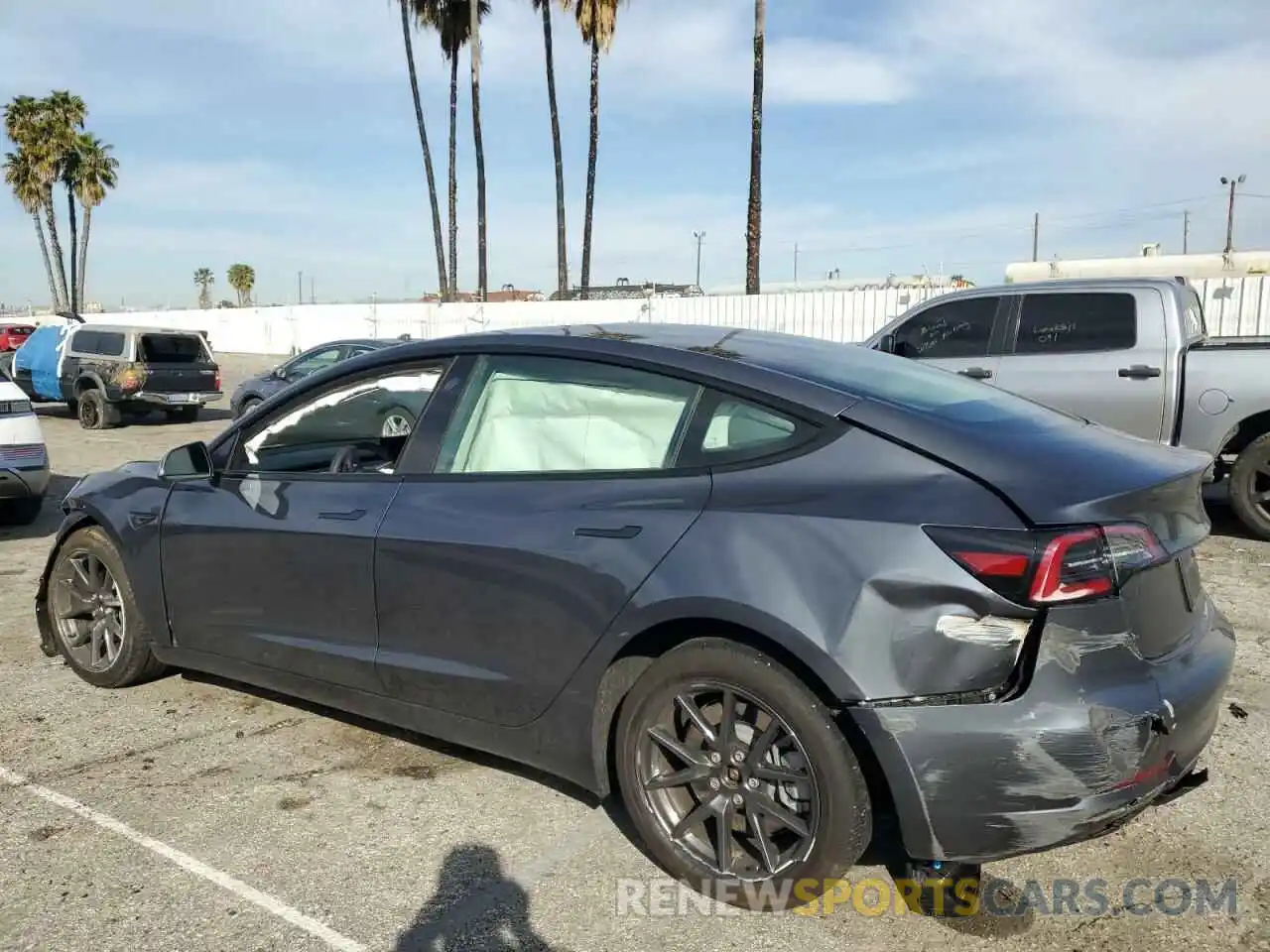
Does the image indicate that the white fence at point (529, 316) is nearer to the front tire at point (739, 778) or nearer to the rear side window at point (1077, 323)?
the rear side window at point (1077, 323)

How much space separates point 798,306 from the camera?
21641mm

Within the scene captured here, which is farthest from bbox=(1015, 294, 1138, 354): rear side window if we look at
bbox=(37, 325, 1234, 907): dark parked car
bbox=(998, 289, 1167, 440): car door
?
bbox=(37, 325, 1234, 907): dark parked car

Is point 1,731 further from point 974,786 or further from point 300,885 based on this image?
point 974,786

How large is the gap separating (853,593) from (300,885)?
1.76 metres

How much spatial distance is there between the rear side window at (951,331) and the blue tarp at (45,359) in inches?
601

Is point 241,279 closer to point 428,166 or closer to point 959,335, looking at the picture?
point 428,166

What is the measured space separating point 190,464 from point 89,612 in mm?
1023

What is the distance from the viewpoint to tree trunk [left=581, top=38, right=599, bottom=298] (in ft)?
111

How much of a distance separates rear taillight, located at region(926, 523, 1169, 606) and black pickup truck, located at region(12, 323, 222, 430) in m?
16.8

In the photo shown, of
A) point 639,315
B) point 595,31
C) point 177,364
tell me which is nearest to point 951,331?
point 177,364

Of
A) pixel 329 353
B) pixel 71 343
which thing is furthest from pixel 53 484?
pixel 71 343

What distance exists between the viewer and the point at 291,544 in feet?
11.9

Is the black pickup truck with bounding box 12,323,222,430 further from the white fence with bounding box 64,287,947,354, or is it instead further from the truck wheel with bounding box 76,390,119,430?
the white fence with bounding box 64,287,947,354

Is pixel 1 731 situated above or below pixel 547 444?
below
